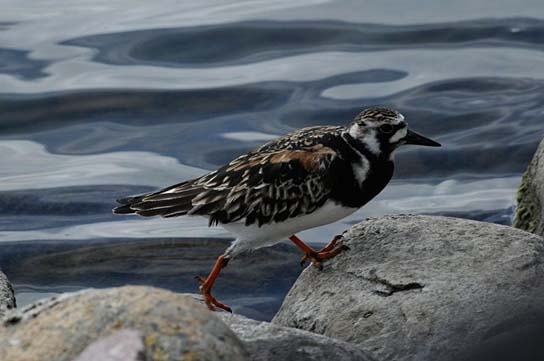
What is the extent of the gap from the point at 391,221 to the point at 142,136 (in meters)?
5.38

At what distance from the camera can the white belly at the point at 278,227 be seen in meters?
6.68

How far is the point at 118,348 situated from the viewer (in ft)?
13.6

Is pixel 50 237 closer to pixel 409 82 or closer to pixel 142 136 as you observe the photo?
pixel 142 136

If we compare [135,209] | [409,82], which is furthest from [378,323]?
Result: [409,82]

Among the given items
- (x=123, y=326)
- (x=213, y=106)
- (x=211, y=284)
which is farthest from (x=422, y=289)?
(x=213, y=106)

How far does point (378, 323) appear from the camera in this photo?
594 cm

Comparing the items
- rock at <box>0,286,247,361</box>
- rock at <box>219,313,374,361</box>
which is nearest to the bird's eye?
rock at <box>219,313,374,361</box>

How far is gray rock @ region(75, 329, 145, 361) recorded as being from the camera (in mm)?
4102

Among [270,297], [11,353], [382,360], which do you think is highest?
[11,353]

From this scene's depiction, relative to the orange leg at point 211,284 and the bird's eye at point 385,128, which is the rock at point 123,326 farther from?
the bird's eye at point 385,128

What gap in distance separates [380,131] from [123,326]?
2747mm

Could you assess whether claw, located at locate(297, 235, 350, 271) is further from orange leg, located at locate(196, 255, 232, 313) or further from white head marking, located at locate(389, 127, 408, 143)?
white head marking, located at locate(389, 127, 408, 143)

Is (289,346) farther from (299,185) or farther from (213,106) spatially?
(213,106)

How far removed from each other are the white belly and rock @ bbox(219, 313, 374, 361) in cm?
151
